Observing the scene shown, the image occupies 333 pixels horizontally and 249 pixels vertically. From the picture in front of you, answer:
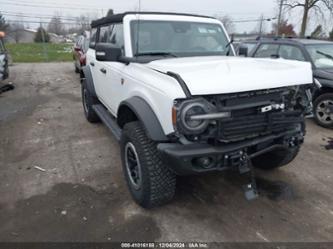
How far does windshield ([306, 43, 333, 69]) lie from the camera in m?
6.11

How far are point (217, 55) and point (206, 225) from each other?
2171mm

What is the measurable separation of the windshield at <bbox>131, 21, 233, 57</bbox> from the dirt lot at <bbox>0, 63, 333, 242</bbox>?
64.3 inches

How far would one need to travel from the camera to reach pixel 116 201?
3463mm

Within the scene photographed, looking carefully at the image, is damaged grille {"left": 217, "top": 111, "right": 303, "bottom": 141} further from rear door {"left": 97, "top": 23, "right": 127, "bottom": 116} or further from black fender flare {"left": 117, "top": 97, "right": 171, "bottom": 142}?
rear door {"left": 97, "top": 23, "right": 127, "bottom": 116}

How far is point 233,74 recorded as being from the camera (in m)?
2.68

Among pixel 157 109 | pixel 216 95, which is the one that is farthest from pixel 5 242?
pixel 216 95

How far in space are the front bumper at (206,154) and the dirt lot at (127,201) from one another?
2.33 ft

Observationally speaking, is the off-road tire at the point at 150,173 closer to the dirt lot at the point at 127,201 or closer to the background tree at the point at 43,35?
the dirt lot at the point at 127,201

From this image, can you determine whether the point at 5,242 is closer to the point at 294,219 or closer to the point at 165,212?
the point at 165,212

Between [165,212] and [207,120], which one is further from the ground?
[207,120]

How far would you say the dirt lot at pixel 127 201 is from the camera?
116 inches

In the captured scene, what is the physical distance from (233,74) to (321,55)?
4.53m

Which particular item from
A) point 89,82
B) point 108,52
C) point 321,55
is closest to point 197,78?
point 108,52

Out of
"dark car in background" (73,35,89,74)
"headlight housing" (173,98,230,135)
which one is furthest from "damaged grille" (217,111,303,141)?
"dark car in background" (73,35,89,74)
